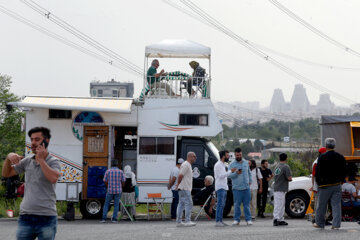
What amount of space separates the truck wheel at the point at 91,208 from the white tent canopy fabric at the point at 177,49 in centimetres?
496

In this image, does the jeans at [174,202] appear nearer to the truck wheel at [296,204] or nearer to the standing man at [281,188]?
the truck wheel at [296,204]

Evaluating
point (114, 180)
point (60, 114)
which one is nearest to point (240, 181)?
point (114, 180)

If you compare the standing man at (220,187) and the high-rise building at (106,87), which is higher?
the high-rise building at (106,87)

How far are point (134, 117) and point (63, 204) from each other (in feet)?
15.8

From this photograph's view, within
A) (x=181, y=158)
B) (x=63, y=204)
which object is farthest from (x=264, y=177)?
(x=63, y=204)

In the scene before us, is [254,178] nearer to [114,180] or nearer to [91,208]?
[114,180]

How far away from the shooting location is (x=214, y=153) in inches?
711

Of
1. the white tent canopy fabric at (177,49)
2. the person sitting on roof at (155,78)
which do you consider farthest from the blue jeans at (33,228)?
the white tent canopy fabric at (177,49)

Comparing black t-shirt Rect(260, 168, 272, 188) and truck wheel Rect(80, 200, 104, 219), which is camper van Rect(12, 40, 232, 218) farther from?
black t-shirt Rect(260, 168, 272, 188)

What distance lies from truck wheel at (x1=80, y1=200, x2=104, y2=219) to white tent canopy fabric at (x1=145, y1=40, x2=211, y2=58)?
195 inches

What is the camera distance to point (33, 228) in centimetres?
655

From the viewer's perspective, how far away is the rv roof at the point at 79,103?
17328 mm

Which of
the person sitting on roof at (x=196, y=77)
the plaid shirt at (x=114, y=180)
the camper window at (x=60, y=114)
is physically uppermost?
the person sitting on roof at (x=196, y=77)

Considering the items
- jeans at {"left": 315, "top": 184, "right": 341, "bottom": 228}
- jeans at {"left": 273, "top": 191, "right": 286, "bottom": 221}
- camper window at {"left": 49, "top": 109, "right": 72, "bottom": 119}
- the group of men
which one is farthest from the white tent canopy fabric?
jeans at {"left": 315, "top": 184, "right": 341, "bottom": 228}
